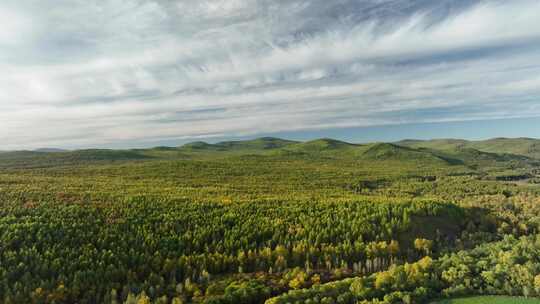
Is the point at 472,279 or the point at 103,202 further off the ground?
the point at 103,202

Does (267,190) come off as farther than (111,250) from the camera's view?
Yes

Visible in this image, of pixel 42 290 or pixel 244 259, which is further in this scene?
pixel 244 259

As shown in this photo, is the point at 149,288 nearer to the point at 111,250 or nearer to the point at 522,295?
the point at 111,250

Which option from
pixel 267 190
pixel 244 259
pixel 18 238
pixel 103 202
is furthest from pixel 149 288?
pixel 267 190

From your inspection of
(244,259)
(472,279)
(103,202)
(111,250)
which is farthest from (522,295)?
(103,202)

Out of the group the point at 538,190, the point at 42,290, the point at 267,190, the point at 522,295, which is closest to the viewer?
the point at 42,290

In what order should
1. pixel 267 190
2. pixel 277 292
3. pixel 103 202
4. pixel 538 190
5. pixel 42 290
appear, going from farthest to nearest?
pixel 538 190 → pixel 267 190 → pixel 103 202 → pixel 277 292 → pixel 42 290

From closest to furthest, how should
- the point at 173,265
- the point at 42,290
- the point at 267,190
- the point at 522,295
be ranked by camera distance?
the point at 42,290 < the point at 522,295 < the point at 173,265 < the point at 267,190

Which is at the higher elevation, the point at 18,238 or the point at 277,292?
the point at 18,238

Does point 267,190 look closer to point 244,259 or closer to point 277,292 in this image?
point 244,259
